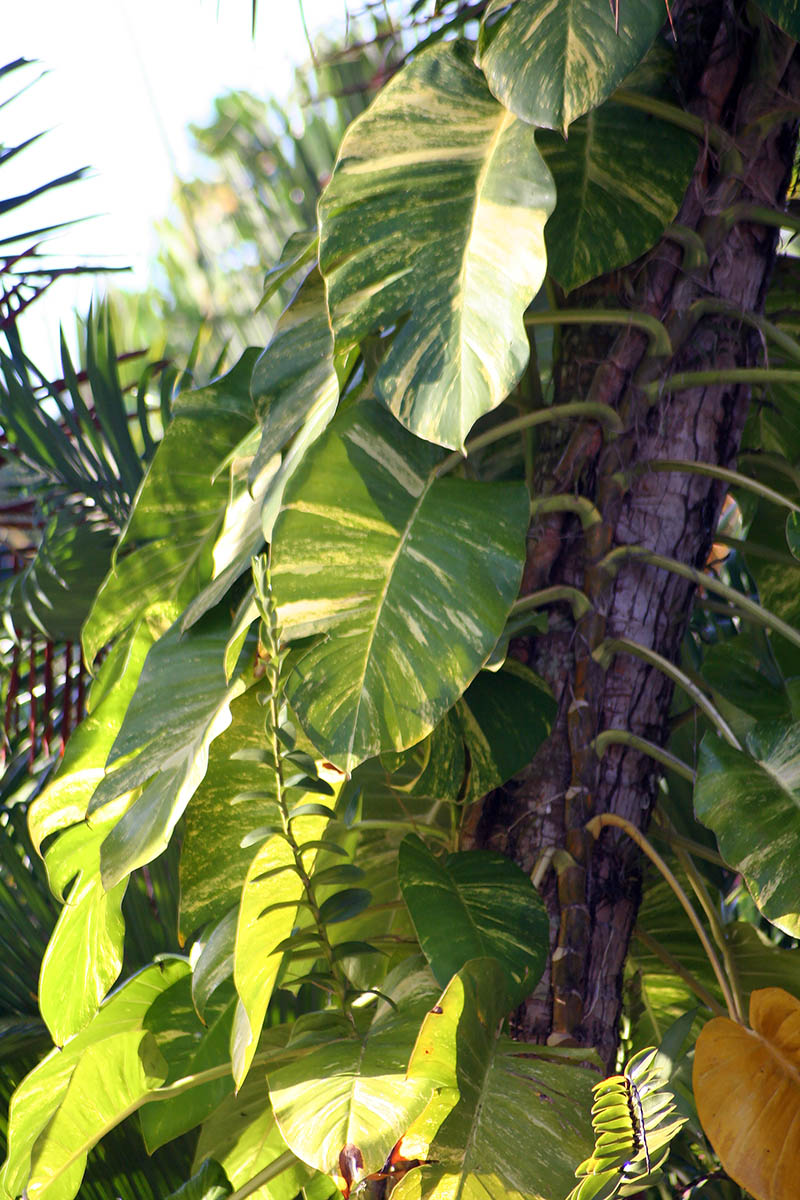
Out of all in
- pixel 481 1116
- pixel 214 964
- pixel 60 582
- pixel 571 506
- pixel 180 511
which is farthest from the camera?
pixel 60 582

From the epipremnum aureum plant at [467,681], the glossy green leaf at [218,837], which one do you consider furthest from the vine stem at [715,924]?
the glossy green leaf at [218,837]

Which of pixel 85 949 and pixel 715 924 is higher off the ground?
pixel 85 949

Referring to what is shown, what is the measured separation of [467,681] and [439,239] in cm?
33

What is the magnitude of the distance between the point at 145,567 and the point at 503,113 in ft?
1.76

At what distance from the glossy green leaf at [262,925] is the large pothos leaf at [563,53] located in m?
0.52

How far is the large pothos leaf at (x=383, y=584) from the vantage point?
64 cm

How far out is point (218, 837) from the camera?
0.78m

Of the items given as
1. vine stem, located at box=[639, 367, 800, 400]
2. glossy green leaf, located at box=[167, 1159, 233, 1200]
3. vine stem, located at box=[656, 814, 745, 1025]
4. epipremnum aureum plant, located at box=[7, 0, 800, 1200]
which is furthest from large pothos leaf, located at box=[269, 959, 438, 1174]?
vine stem, located at box=[639, 367, 800, 400]

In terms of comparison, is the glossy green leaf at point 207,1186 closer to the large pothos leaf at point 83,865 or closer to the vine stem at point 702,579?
the large pothos leaf at point 83,865

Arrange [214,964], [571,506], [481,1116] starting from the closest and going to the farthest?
1. [481,1116]
2. [214,964]
3. [571,506]

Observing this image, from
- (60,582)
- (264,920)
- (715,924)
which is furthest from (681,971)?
(60,582)

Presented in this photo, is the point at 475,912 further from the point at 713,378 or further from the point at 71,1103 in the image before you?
the point at 713,378

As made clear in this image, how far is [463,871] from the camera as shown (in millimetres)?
769

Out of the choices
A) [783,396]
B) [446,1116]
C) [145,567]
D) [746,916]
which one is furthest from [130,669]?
[746,916]
